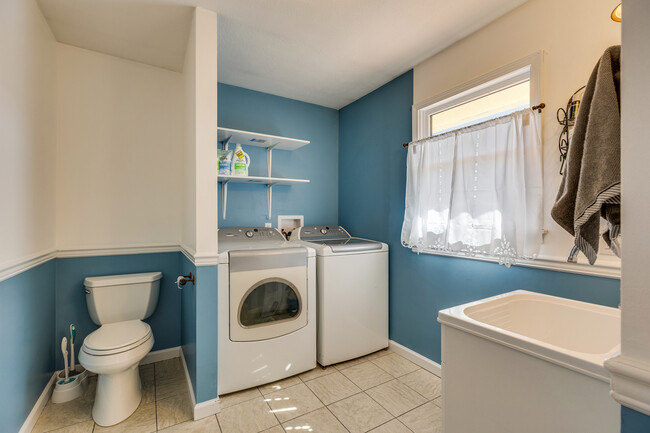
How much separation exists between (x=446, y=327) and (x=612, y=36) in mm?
1550

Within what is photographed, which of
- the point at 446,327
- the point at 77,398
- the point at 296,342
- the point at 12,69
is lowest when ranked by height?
the point at 77,398

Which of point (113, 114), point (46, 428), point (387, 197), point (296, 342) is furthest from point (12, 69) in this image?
point (387, 197)

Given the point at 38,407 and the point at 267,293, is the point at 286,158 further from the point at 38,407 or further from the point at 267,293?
the point at 38,407

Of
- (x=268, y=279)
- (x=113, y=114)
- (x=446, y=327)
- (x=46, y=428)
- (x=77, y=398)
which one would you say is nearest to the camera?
(x=446, y=327)

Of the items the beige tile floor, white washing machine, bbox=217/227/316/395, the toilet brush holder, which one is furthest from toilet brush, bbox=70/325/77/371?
white washing machine, bbox=217/227/316/395

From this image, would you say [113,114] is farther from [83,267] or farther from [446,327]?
[446,327]

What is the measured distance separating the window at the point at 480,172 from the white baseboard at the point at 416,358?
0.86 m

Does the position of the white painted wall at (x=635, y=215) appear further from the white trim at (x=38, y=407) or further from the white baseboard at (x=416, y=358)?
the white trim at (x=38, y=407)

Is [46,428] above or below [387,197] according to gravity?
below

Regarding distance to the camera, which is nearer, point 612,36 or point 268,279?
point 612,36

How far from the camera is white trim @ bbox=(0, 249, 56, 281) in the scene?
137cm

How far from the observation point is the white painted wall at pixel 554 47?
144 centimetres

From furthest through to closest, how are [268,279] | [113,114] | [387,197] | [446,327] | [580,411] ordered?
[387,197], [113,114], [268,279], [446,327], [580,411]

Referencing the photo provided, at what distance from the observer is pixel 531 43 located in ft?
5.56
